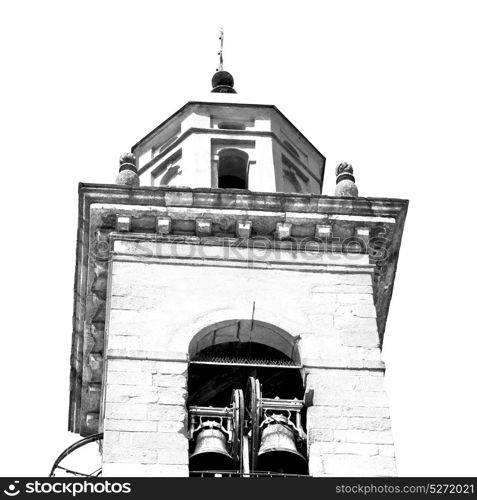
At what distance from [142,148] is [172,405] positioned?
7.66 meters

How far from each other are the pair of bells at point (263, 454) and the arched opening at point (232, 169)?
6579mm

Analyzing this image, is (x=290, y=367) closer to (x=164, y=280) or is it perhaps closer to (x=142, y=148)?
(x=164, y=280)

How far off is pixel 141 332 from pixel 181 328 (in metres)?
0.54

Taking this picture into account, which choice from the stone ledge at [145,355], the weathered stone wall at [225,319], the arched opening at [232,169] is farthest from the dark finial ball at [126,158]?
the stone ledge at [145,355]

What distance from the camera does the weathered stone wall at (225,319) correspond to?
2441 cm

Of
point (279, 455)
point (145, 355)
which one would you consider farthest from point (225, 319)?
point (279, 455)

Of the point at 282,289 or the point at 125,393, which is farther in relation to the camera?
the point at 282,289

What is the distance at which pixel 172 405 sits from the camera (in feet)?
81.9

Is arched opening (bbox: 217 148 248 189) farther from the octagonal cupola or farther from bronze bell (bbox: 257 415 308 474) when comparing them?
bronze bell (bbox: 257 415 308 474)
